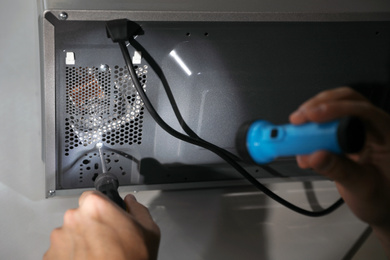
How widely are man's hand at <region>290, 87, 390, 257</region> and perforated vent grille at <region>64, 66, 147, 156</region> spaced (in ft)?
1.04

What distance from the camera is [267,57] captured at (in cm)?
70

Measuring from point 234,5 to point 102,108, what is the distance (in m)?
0.28

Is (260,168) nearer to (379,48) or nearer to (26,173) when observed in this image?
(379,48)

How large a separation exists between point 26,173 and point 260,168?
0.43 m

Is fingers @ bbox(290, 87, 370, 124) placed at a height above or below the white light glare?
below

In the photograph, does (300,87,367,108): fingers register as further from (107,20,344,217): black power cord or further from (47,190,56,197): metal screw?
(47,190,56,197): metal screw

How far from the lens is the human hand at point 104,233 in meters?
0.51

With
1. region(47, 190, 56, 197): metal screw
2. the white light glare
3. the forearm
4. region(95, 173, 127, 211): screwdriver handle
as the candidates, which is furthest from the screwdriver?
the forearm

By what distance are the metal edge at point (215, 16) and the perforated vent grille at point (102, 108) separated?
8 cm

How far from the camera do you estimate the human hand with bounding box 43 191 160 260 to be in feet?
1.68

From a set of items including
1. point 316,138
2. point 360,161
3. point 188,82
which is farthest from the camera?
point 188,82

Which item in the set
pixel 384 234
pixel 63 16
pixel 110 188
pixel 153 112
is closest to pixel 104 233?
pixel 110 188

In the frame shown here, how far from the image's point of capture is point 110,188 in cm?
61

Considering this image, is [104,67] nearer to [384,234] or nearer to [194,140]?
[194,140]
